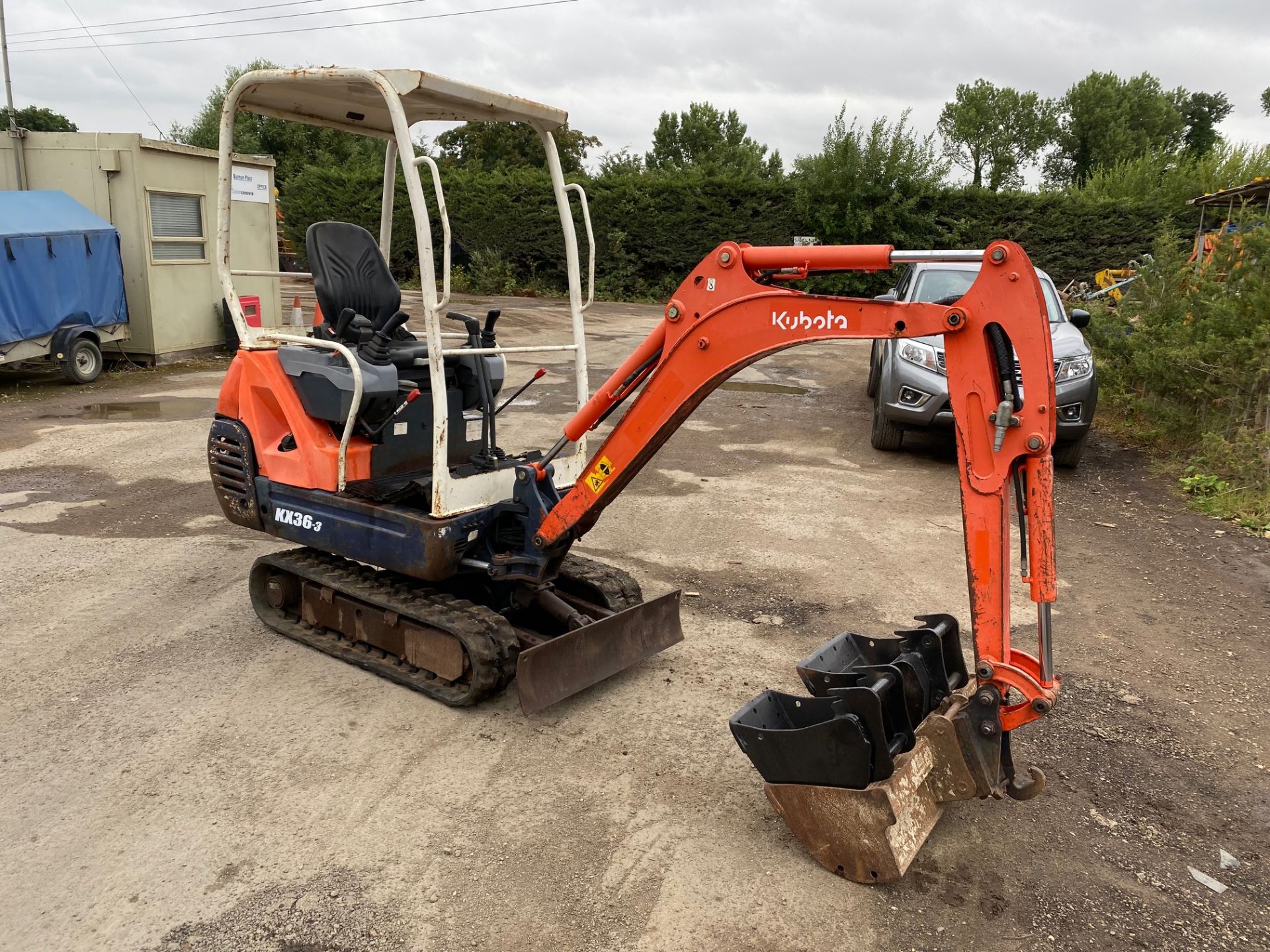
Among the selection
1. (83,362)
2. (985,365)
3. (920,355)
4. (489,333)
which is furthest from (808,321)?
(83,362)

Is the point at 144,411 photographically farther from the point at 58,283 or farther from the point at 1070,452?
the point at 1070,452

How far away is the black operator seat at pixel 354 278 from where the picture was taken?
16.5ft

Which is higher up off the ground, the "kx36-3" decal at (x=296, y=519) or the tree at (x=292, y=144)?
the tree at (x=292, y=144)

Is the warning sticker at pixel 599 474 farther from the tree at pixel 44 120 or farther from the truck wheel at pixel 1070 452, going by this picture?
the tree at pixel 44 120

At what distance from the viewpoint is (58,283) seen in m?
11.8

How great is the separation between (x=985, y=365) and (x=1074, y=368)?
20.2 ft

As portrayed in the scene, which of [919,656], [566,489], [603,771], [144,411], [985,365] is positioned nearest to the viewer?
[985,365]

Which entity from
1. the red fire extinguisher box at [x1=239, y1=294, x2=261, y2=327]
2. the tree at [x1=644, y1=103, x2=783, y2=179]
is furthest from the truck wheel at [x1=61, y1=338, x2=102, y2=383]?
the tree at [x1=644, y1=103, x2=783, y2=179]

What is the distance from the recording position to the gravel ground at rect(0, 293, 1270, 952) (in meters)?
3.04

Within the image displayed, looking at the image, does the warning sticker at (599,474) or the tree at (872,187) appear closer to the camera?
the warning sticker at (599,474)

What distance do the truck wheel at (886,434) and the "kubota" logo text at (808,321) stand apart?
596 cm

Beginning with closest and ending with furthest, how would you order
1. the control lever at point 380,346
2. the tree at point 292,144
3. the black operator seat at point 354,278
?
the control lever at point 380,346 → the black operator seat at point 354,278 → the tree at point 292,144

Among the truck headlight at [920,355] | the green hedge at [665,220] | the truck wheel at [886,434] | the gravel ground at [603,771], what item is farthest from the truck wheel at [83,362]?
the green hedge at [665,220]

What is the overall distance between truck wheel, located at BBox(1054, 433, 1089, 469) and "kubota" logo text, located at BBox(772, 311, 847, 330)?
19.9 ft
